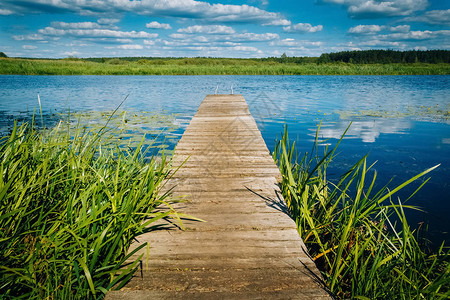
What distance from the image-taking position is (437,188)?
4555mm

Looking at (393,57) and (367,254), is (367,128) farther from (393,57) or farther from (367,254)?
(393,57)

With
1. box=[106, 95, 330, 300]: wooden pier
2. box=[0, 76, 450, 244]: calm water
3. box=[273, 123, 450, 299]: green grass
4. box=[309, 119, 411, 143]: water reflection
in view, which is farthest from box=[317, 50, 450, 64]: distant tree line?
box=[273, 123, 450, 299]: green grass

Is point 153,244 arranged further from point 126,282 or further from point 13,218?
point 13,218

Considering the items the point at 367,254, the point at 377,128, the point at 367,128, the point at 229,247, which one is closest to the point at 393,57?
the point at 377,128

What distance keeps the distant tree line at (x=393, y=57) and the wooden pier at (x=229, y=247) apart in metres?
67.1

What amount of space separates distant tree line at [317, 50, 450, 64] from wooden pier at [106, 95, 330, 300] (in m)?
67.1

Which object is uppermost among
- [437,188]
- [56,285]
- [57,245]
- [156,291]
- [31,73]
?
[31,73]

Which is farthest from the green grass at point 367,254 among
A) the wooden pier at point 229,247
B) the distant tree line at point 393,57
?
the distant tree line at point 393,57

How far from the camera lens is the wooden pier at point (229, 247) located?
1628mm

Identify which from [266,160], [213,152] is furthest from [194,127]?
[266,160]

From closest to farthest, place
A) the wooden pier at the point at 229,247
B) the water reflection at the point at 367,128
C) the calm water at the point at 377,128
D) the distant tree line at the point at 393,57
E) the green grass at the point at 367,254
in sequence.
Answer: the wooden pier at the point at 229,247 → the green grass at the point at 367,254 → the calm water at the point at 377,128 → the water reflection at the point at 367,128 → the distant tree line at the point at 393,57

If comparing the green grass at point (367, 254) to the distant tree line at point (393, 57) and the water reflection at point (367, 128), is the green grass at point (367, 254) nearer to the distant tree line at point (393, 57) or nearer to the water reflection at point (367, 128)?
the water reflection at point (367, 128)

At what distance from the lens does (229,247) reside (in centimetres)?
203

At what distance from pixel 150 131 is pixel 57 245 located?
19.7ft
